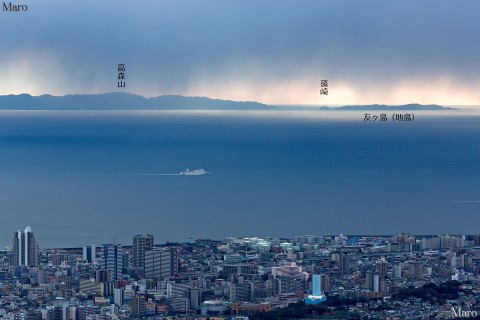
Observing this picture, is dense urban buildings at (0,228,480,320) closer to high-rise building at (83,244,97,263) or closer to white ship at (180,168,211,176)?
high-rise building at (83,244,97,263)

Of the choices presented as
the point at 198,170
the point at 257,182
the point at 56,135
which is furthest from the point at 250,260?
the point at 56,135

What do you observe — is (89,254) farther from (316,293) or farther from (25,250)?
(316,293)

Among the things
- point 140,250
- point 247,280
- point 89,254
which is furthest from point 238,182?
point 247,280

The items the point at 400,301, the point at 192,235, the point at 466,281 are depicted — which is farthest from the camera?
the point at 192,235

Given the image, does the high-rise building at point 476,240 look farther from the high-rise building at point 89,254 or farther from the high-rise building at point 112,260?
the high-rise building at point 89,254

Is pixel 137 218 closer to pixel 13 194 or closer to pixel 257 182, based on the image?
pixel 13 194
